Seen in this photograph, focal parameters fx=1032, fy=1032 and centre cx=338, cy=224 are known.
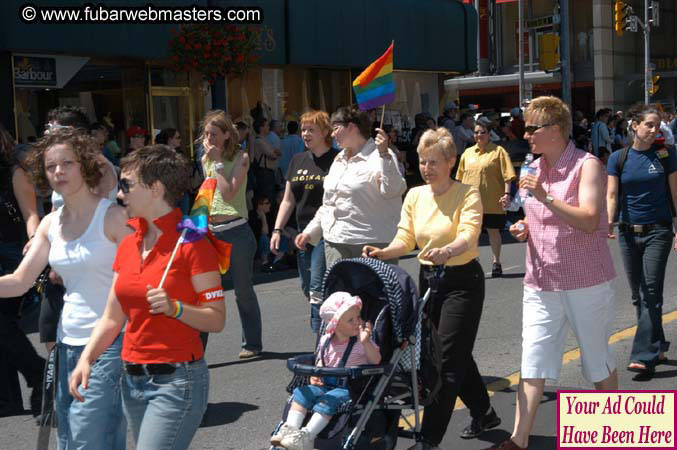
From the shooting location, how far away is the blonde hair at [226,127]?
7676 mm

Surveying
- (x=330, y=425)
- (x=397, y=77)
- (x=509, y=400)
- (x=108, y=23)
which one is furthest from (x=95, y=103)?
(x=330, y=425)

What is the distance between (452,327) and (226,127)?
9.43 ft

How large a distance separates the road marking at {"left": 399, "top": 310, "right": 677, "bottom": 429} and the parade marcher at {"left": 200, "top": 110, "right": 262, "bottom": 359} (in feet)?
6.69

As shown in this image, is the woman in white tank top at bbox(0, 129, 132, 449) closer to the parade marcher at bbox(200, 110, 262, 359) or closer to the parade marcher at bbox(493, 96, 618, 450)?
the parade marcher at bbox(493, 96, 618, 450)

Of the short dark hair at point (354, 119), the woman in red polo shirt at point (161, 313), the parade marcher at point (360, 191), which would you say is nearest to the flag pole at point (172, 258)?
the woman in red polo shirt at point (161, 313)

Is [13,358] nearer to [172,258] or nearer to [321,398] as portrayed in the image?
[321,398]

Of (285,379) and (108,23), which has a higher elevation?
(108,23)

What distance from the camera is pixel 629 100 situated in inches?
2037

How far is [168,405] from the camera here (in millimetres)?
4020

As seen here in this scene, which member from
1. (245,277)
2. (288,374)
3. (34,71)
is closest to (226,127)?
(245,277)

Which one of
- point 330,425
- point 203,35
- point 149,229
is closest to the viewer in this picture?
point 149,229

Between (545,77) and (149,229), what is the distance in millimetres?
47661

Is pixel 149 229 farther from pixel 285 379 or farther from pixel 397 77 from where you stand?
pixel 397 77

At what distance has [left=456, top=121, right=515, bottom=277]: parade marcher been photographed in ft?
40.2
